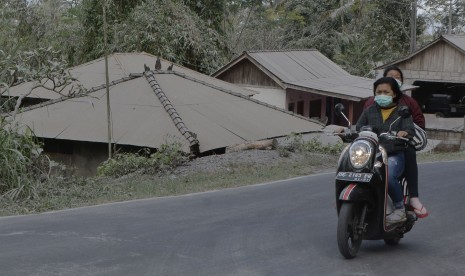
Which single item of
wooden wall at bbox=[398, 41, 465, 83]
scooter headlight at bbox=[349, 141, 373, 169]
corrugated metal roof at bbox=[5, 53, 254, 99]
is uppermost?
wooden wall at bbox=[398, 41, 465, 83]

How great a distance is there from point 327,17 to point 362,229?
37829mm

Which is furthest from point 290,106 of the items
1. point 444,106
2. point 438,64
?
point 444,106

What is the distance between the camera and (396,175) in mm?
6816

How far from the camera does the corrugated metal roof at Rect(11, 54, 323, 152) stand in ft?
56.6

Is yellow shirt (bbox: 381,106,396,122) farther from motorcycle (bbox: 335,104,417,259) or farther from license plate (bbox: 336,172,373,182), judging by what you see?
license plate (bbox: 336,172,373,182)

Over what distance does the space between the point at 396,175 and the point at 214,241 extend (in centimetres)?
200

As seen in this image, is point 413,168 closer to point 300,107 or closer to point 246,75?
point 246,75

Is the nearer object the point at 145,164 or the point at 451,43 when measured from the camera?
the point at 145,164

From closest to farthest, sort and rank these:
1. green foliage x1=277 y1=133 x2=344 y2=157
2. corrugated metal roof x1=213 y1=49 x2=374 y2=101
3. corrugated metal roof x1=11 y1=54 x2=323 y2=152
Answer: green foliage x1=277 y1=133 x2=344 y2=157
corrugated metal roof x1=11 y1=54 x2=323 y2=152
corrugated metal roof x1=213 y1=49 x2=374 y2=101

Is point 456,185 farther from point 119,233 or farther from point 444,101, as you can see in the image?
point 444,101

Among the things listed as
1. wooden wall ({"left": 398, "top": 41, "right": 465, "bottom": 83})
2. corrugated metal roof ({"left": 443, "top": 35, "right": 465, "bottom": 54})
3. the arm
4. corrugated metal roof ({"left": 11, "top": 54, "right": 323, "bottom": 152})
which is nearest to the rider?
the arm

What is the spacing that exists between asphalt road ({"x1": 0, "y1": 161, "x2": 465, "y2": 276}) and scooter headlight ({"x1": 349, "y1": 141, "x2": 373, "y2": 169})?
3.12 ft

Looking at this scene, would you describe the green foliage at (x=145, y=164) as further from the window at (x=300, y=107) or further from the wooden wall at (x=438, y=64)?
the wooden wall at (x=438, y=64)

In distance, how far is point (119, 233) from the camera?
739 cm
